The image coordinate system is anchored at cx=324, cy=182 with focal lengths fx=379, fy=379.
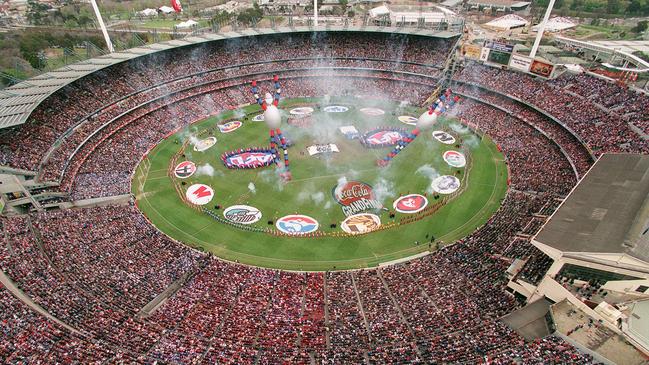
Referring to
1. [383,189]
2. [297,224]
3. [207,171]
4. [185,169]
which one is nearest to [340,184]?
[383,189]


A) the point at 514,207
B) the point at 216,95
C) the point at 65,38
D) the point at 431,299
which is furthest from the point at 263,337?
the point at 65,38

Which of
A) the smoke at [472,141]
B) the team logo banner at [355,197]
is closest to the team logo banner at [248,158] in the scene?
the team logo banner at [355,197]

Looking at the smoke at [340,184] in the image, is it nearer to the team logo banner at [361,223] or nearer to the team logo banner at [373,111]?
the team logo banner at [361,223]

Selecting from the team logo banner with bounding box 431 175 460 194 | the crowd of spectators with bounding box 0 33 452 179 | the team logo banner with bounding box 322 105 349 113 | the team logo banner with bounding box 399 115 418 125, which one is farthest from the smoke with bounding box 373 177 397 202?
the crowd of spectators with bounding box 0 33 452 179

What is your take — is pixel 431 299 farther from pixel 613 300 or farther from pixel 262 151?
pixel 262 151

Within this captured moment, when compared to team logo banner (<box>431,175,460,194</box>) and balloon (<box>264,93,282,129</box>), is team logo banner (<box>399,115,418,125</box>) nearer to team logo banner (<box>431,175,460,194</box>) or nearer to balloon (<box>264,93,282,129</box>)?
team logo banner (<box>431,175,460,194</box>)
